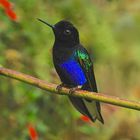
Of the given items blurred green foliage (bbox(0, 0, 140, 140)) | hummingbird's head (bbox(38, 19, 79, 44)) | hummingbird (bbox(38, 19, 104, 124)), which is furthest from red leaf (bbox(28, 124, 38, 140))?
hummingbird's head (bbox(38, 19, 79, 44))

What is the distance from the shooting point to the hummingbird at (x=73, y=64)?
432 centimetres

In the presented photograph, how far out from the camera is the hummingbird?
4.32m

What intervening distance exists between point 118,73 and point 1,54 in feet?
7.42

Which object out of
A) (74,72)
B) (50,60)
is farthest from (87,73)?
(50,60)

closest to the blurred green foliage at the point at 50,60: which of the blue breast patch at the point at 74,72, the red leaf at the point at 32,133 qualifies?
the red leaf at the point at 32,133

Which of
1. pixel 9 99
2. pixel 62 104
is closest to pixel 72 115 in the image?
pixel 62 104

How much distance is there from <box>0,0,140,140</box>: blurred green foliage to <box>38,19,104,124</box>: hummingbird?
161 centimetres

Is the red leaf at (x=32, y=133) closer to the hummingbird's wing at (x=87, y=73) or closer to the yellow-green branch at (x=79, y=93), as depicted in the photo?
the hummingbird's wing at (x=87, y=73)

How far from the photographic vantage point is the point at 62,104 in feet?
22.3

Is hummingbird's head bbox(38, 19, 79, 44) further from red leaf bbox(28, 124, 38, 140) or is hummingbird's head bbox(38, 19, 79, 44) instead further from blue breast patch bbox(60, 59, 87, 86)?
red leaf bbox(28, 124, 38, 140)

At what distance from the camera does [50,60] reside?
6.51 m

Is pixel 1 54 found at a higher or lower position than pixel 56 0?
lower

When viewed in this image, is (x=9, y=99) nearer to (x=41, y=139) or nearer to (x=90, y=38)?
(x=41, y=139)

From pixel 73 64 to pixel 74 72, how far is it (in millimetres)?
57
